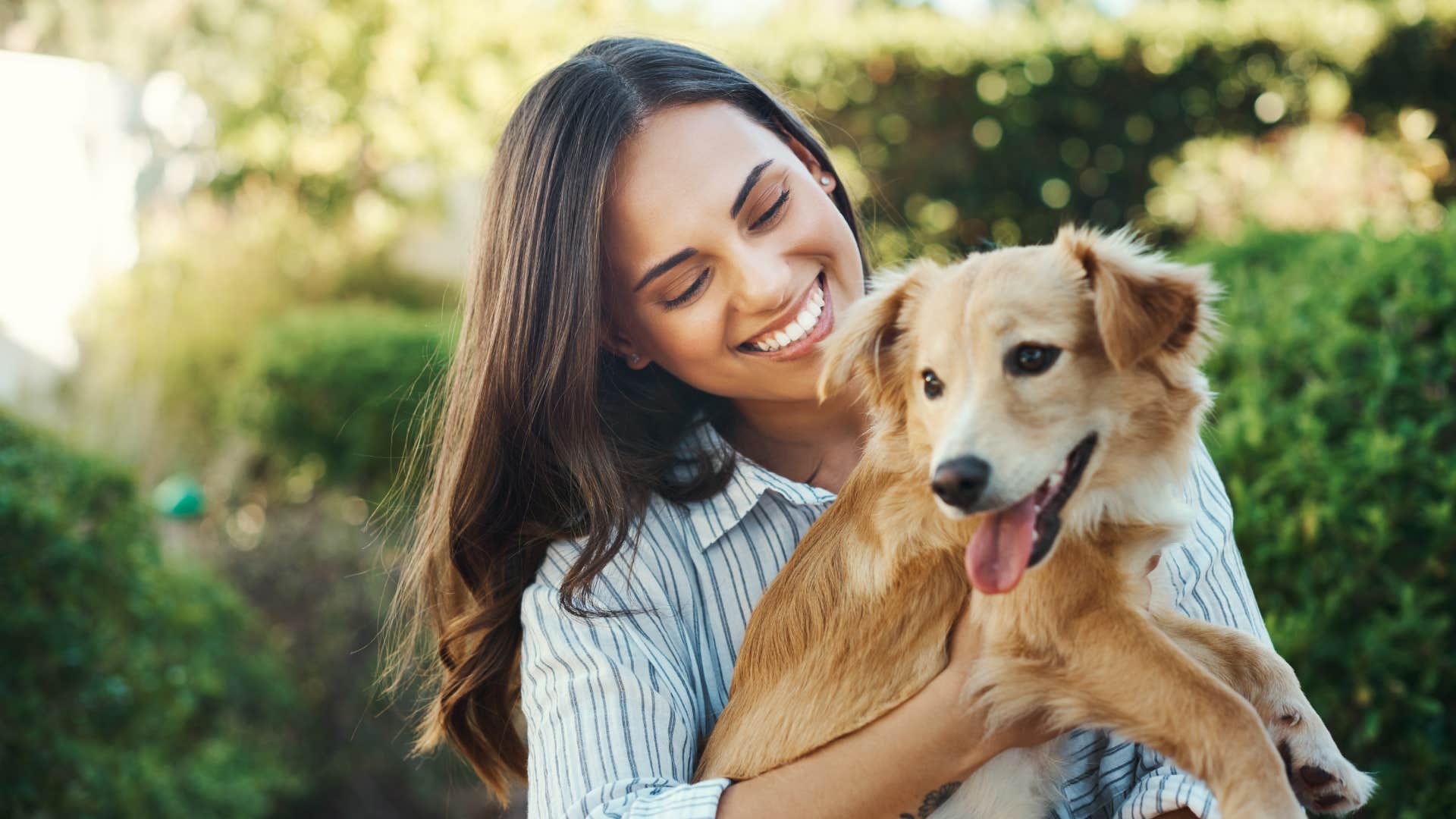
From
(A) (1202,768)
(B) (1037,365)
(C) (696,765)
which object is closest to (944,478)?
(B) (1037,365)

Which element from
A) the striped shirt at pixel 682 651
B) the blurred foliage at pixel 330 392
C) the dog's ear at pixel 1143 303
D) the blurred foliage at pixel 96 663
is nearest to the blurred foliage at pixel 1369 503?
the striped shirt at pixel 682 651

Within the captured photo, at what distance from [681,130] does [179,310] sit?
833 centimetres

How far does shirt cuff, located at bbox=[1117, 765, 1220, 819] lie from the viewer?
208 centimetres

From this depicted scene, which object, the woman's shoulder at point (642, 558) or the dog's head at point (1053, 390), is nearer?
the dog's head at point (1053, 390)

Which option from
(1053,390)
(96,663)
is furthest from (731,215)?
(96,663)

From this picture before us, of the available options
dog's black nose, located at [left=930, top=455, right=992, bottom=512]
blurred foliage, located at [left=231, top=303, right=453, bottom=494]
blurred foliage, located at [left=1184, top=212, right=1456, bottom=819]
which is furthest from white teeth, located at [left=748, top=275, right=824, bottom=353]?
blurred foliage, located at [left=231, top=303, right=453, bottom=494]

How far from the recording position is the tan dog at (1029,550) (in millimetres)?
1818

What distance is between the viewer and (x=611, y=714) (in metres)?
2.15

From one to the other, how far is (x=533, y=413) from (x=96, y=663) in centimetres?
224

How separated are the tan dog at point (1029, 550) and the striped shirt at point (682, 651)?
151 mm

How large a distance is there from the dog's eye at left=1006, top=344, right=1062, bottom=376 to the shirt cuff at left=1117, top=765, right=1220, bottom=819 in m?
0.83

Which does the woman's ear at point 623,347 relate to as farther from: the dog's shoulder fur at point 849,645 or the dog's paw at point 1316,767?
the dog's paw at point 1316,767

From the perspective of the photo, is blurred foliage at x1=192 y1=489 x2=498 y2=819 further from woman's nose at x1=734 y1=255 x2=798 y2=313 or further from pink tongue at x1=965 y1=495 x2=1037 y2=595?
pink tongue at x1=965 y1=495 x2=1037 y2=595

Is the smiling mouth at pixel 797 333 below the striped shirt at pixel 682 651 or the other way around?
the other way around
